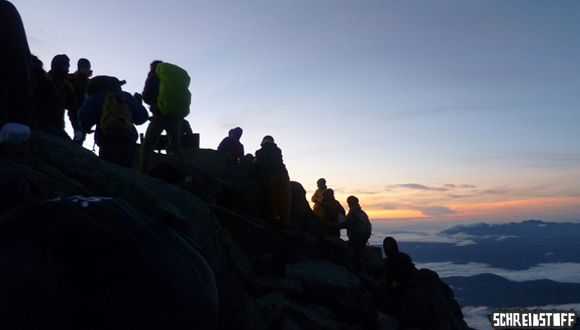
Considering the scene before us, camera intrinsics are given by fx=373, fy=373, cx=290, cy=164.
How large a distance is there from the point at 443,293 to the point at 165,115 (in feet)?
42.3

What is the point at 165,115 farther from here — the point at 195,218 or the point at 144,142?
the point at 195,218

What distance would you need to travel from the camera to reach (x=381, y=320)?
11.2 metres

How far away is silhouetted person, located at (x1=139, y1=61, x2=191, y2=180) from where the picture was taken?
28.0 ft

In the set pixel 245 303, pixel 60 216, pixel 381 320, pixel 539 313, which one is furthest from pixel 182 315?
pixel 539 313

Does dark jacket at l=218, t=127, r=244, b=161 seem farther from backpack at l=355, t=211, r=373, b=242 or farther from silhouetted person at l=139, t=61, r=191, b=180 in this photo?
silhouetted person at l=139, t=61, r=191, b=180

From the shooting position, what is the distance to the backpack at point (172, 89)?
8516 millimetres

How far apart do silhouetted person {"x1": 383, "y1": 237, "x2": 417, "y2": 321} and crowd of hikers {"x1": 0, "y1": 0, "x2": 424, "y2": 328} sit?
3 cm

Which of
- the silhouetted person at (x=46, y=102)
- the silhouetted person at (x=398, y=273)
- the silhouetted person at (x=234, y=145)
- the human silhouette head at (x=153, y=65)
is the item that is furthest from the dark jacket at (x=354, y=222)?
the silhouetted person at (x=46, y=102)

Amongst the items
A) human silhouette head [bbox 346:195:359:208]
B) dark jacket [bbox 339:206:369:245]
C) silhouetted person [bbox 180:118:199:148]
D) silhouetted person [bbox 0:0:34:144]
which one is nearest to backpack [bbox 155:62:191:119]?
silhouetted person [bbox 0:0:34:144]

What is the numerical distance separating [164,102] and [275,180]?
481cm

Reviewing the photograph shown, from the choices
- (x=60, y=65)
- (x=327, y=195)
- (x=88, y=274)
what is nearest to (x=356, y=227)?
(x=327, y=195)

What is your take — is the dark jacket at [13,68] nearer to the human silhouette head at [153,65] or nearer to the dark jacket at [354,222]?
the human silhouette head at [153,65]

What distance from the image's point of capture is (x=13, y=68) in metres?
3.20

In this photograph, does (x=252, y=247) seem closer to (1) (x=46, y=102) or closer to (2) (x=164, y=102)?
(2) (x=164, y=102)
